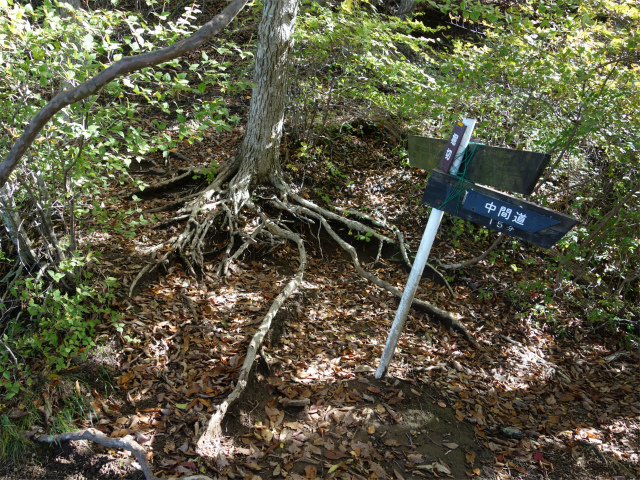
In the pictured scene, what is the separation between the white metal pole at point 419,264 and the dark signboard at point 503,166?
0.09 metres

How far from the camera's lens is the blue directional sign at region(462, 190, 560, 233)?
8.89 ft

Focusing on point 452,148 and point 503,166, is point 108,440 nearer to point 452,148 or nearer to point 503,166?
point 452,148

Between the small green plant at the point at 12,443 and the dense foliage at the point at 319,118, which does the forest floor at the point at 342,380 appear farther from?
the dense foliage at the point at 319,118

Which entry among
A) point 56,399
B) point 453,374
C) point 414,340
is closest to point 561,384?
point 453,374

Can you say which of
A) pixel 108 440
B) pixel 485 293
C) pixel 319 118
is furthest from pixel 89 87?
pixel 319 118

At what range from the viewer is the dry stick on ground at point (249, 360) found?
10.6 feet

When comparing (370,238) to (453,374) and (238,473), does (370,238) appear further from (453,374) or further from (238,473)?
(238,473)

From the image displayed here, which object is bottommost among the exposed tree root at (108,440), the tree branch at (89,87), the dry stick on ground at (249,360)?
the exposed tree root at (108,440)

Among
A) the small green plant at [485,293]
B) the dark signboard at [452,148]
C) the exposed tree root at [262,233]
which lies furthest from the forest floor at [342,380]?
the dark signboard at [452,148]

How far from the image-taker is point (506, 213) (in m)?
2.87

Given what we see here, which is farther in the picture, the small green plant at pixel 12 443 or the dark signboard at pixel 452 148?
the dark signboard at pixel 452 148

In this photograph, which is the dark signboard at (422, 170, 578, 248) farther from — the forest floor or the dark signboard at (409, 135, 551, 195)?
the forest floor

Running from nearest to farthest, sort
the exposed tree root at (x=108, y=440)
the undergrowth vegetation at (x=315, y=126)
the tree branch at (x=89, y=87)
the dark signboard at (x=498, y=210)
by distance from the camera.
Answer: the tree branch at (x=89, y=87)
the dark signboard at (x=498, y=210)
the exposed tree root at (x=108, y=440)
the undergrowth vegetation at (x=315, y=126)

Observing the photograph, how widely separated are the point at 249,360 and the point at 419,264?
177cm
